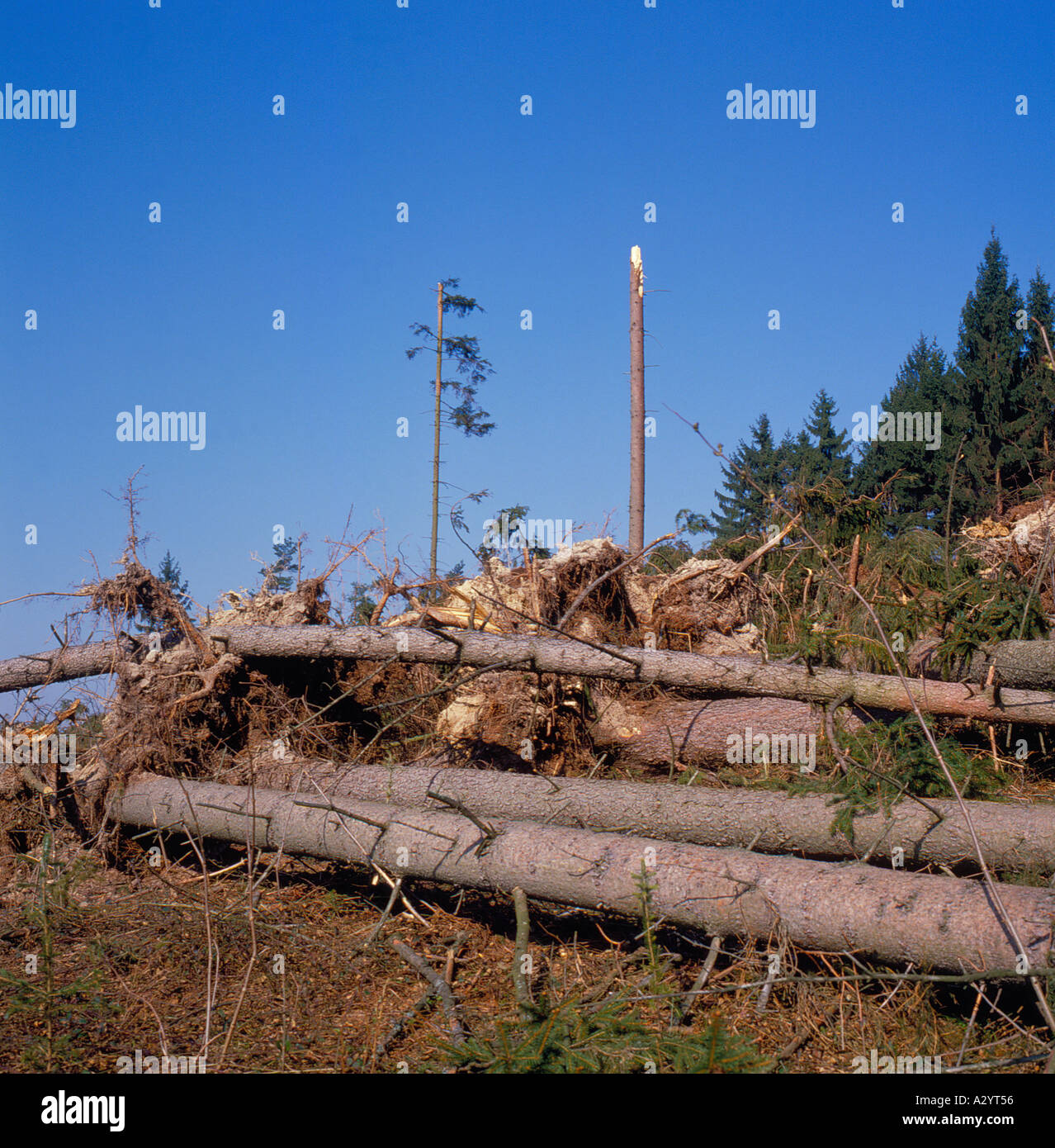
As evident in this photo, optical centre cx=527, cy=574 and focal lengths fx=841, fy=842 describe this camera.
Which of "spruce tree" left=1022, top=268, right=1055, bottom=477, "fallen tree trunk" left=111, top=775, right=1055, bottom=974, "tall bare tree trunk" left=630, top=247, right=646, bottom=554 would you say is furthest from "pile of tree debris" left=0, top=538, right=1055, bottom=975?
"spruce tree" left=1022, top=268, right=1055, bottom=477

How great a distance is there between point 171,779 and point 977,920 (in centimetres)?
520

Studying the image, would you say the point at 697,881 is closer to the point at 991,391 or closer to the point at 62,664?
the point at 62,664

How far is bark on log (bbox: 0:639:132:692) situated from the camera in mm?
6769

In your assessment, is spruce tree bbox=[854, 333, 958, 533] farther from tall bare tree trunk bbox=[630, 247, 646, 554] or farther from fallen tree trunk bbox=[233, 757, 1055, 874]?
fallen tree trunk bbox=[233, 757, 1055, 874]

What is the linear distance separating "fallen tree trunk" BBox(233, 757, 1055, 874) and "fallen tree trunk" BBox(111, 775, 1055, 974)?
1.31ft

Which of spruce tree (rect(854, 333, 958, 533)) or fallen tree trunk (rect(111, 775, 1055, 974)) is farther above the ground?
spruce tree (rect(854, 333, 958, 533))

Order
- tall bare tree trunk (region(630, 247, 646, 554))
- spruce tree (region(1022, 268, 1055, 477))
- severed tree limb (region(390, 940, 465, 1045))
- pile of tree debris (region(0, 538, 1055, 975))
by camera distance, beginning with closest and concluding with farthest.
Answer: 1. severed tree limb (region(390, 940, 465, 1045))
2. pile of tree debris (region(0, 538, 1055, 975))
3. tall bare tree trunk (region(630, 247, 646, 554))
4. spruce tree (region(1022, 268, 1055, 477))

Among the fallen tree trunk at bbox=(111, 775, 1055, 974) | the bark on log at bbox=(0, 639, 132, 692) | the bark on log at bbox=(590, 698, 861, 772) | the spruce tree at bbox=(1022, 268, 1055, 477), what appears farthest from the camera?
the spruce tree at bbox=(1022, 268, 1055, 477)

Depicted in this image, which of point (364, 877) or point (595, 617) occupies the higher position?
point (595, 617)

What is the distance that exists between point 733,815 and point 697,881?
2.78 feet

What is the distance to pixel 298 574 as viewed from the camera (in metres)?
7.36

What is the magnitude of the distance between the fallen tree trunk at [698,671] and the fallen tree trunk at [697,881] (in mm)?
1191
